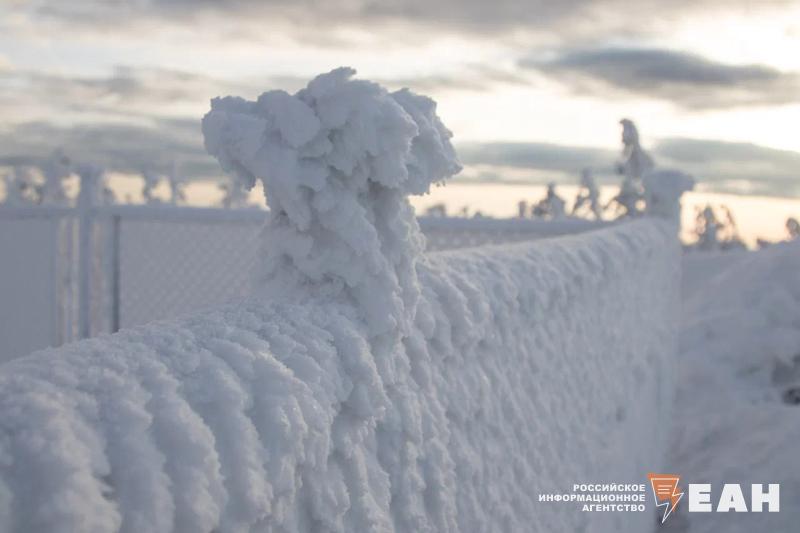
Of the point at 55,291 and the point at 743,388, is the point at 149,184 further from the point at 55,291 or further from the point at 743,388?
the point at 743,388

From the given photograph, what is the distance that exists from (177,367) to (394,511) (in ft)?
2.29

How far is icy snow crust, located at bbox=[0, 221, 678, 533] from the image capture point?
100 cm

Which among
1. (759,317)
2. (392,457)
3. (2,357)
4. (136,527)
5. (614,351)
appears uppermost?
(136,527)

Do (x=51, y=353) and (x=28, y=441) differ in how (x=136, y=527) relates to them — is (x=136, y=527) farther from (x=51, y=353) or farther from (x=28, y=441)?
(x=51, y=353)

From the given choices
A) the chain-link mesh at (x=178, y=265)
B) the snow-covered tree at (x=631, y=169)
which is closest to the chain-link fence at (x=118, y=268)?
the chain-link mesh at (x=178, y=265)

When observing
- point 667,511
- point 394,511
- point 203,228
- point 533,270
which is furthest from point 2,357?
point 394,511

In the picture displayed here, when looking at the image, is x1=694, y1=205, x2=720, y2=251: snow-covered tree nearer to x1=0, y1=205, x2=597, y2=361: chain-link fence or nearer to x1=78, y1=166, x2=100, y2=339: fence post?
x1=0, y1=205, x2=597, y2=361: chain-link fence

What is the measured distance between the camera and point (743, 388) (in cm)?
695

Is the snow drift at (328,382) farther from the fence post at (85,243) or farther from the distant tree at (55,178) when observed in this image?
the distant tree at (55,178)

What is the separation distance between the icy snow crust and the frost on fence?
0.12 metres

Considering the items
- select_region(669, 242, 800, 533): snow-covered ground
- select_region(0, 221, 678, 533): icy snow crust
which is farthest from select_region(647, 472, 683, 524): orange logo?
select_region(0, 221, 678, 533): icy snow crust

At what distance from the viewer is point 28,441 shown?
947 millimetres

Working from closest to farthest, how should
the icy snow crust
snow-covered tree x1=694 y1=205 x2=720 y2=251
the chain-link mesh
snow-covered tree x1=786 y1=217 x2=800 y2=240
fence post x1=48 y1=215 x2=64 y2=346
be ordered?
the icy snow crust < the chain-link mesh < fence post x1=48 y1=215 x2=64 y2=346 < snow-covered tree x1=786 y1=217 x2=800 y2=240 < snow-covered tree x1=694 y1=205 x2=720 y2=251

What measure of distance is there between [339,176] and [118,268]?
23.2 ft
